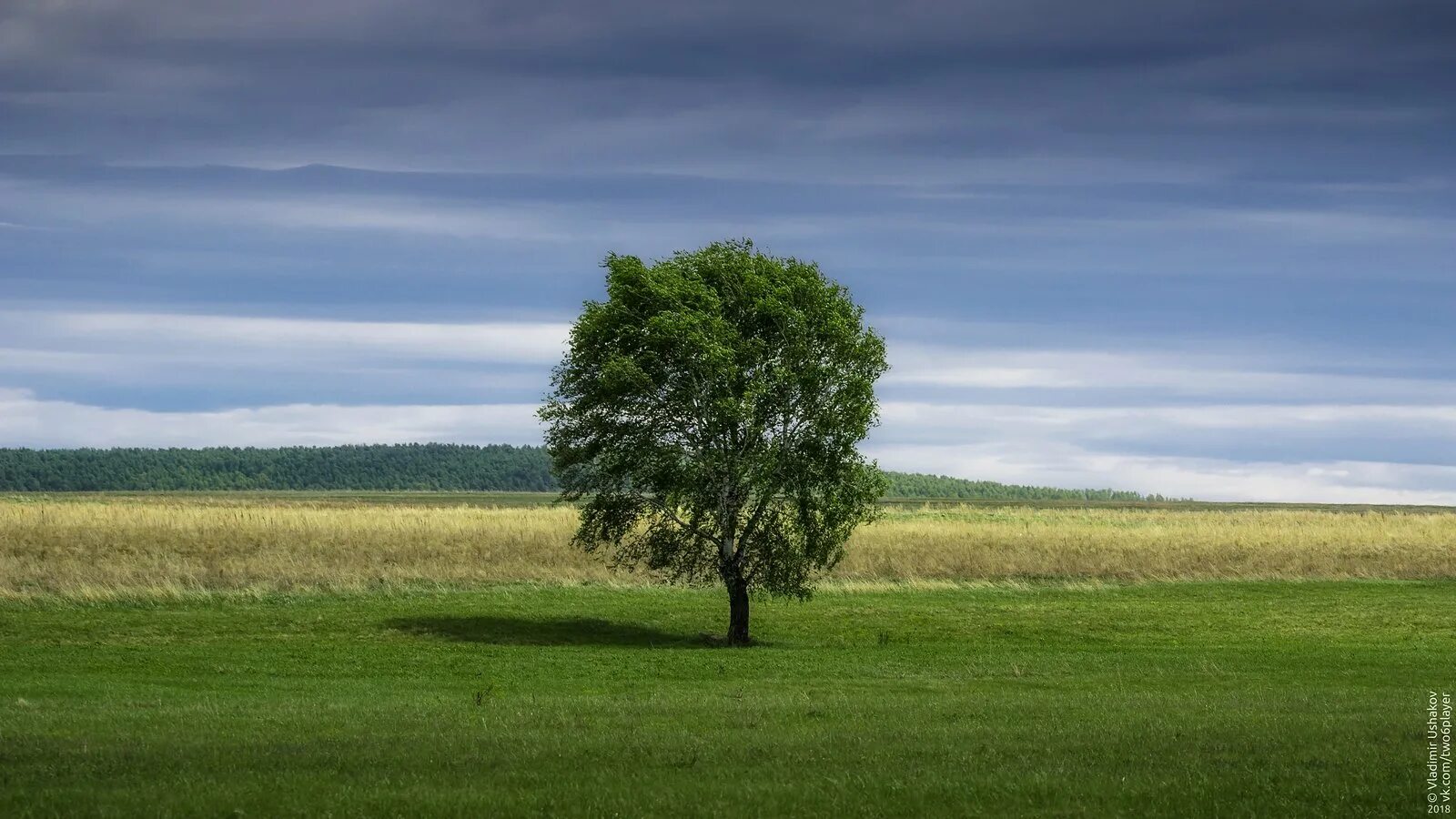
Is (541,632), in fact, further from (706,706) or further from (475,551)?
(475,551)

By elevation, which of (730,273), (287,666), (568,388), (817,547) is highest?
(730,273)

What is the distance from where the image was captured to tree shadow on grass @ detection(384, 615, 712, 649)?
34.9 metres

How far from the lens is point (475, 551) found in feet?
177

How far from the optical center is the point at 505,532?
59750mm

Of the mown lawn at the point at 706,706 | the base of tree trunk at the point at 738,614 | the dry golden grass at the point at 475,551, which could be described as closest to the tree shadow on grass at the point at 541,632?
the mown lawn at the point at 706,706

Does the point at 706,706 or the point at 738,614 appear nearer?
the point at 706,706

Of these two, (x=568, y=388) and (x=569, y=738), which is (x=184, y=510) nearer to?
(x=568, y=388)

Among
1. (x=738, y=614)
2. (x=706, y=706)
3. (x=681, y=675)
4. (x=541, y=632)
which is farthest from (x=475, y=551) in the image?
(x=706, y=706)

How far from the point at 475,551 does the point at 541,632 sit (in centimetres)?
1814

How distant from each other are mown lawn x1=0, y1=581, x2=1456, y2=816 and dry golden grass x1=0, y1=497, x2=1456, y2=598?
12.8 feet

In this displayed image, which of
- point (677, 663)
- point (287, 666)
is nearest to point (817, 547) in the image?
point (677, 663)

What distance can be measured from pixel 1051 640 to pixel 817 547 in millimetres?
7120

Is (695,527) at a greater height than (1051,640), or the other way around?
(695,527)

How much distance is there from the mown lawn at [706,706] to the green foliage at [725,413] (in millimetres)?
3010
